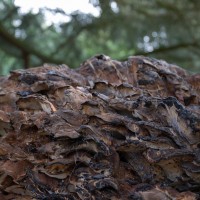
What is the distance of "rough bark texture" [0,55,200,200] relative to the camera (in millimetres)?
1363

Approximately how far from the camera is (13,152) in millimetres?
1494

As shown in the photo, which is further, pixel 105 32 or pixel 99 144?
pixel 105 32

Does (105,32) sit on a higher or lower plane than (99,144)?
higher

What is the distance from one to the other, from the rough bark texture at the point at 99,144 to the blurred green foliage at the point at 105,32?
3318mm

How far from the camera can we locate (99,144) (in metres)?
1.39

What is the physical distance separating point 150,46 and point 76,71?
4235 millimetres

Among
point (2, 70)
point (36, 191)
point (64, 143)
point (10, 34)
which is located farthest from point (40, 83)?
point (2, 70)

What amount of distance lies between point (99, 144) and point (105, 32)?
4615mm

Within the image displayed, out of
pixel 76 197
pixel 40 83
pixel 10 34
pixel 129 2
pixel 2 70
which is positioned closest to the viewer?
pixel 76 197

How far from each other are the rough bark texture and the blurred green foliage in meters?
3.32

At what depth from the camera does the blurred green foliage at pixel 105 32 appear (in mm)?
5074

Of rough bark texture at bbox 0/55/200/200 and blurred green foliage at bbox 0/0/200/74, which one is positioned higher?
blurred green foliage at bbox 0/0/200/74

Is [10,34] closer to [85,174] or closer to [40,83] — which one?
[40,83]

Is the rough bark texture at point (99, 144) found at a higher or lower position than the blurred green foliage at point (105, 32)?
lower
